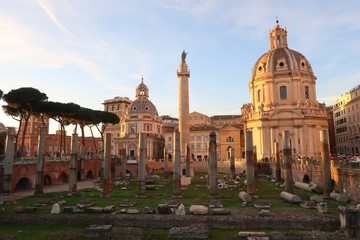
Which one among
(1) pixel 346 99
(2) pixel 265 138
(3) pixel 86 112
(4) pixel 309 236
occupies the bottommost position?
(4) pixel 309 236

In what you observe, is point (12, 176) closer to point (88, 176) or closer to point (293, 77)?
point (88, 176)

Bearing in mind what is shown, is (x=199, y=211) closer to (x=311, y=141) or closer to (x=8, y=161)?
(x=8, y=161)

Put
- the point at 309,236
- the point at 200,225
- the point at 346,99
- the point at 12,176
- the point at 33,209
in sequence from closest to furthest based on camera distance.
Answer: the point at 309,236, the point at 200,225, the point at 33,209, the point at 12,176, the point at 346,99

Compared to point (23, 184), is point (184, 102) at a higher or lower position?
higher

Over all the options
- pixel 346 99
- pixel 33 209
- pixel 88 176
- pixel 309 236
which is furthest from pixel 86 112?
pixel 346 99

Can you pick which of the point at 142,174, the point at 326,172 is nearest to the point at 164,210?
the point at 142,174

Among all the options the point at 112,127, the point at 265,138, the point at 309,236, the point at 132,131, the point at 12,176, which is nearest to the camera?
the point at 309,236

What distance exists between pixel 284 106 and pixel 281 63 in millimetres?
7908

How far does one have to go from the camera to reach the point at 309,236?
1180 cm

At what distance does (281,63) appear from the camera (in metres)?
54.3

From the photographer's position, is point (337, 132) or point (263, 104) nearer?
point (263, 104)

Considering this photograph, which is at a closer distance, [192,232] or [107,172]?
[192,232]

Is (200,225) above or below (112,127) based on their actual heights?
below

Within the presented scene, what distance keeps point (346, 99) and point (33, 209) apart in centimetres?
5924
